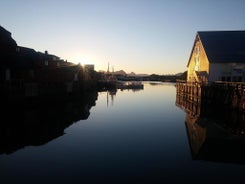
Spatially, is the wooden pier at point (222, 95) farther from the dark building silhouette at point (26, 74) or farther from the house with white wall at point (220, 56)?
the dark building silhouette at point (26, 74)

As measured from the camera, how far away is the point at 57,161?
940cm

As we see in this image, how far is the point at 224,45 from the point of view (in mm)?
34531

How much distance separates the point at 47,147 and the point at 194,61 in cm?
3500

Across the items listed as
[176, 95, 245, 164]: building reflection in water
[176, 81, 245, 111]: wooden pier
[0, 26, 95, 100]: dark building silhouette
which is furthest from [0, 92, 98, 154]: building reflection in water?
[176, 81, 245, 111]: wooden pier

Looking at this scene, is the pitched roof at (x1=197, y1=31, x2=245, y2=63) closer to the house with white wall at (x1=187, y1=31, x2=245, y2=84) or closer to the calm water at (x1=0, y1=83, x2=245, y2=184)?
the house with white wall at (x1=187, y1=31, x2=245, y2=84)

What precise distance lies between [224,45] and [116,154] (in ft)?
104

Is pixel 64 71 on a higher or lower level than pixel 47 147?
higher

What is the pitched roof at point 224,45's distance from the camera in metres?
31.7

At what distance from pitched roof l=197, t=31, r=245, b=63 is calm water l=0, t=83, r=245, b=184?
18905 millimetres

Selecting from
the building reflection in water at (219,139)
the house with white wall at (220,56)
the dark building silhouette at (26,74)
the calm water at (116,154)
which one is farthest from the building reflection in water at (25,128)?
the house with white wall at (220,56)

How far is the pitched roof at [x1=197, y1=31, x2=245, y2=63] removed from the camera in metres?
31.7

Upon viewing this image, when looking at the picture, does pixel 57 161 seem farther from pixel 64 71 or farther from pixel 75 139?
pixel 64 71

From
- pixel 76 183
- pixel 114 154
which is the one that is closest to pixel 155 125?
pixel 114 154

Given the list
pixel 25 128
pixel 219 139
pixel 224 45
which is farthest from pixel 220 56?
pixel 25 128
